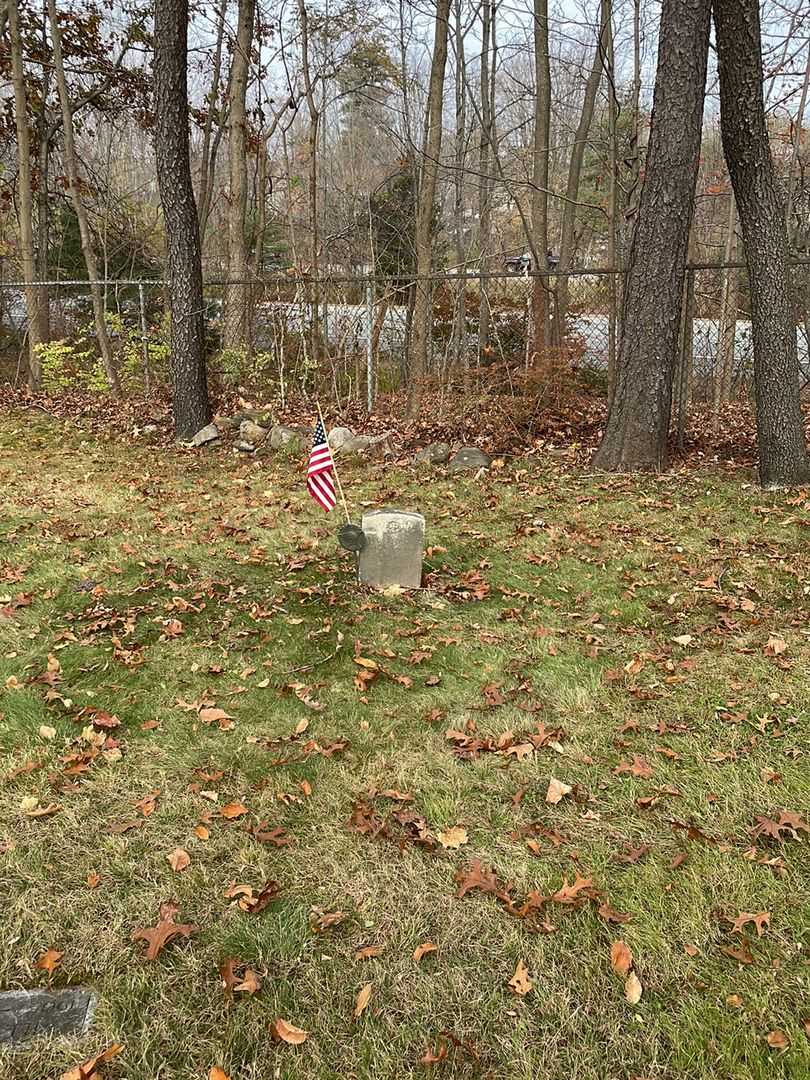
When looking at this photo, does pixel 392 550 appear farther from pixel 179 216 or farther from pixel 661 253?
pixel 179 216

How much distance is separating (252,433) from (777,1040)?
8.31 m

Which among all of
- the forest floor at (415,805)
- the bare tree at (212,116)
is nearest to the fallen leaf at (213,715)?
the forest floor at (415,805)

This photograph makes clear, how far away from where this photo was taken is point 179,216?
29.3 feet

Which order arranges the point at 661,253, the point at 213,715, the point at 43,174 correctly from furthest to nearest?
the point at 43,174 → the point at 661,253 → the point at 213,715

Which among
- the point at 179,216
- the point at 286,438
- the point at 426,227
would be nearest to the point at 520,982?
the point at 286,438

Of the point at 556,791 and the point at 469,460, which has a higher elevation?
the point at 469,460

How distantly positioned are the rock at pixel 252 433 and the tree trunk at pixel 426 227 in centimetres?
188

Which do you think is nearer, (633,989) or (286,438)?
(633,989)

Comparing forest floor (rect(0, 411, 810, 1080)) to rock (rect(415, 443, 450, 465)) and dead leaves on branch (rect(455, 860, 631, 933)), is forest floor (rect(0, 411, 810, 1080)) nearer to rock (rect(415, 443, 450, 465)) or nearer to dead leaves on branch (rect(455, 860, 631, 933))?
dead leaves on branch (rect(455, 860, 631, 933))

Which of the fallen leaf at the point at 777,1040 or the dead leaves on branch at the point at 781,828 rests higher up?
the dead leaves on branch at the point at 781,828

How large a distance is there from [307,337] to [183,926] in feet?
30.1

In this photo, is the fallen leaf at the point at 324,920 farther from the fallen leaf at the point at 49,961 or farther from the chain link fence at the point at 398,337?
the chain link fence at the point at 398,337

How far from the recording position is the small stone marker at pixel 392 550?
15.9 feet

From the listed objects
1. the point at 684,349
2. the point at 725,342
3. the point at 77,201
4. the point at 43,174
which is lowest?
the point at 684,349
